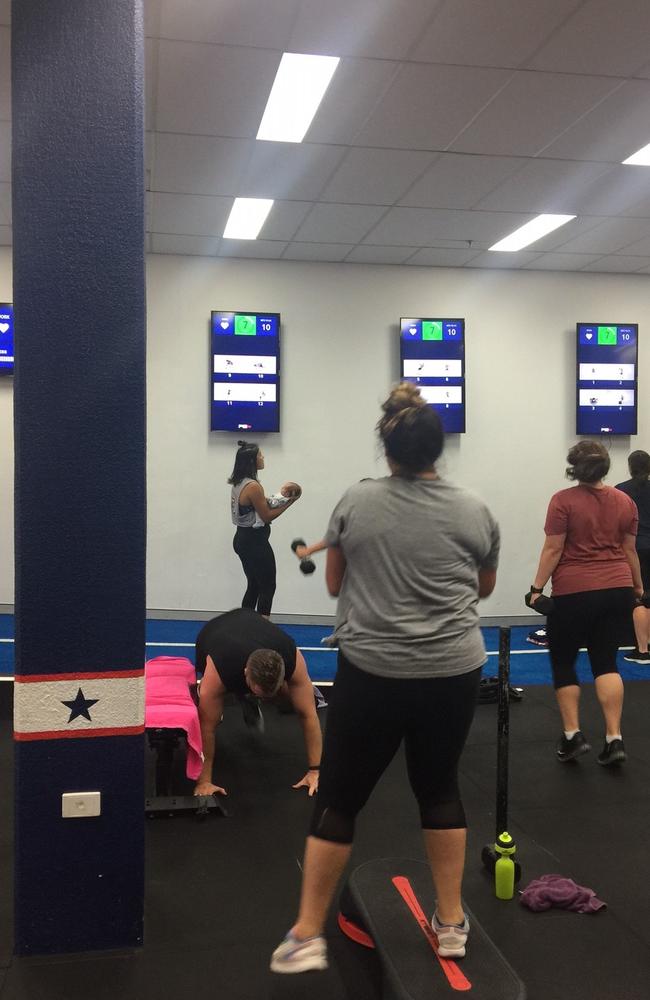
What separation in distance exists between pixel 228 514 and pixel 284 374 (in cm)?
Answer: 128

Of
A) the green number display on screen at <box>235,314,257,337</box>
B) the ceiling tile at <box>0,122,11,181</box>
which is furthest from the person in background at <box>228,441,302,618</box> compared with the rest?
the ceiling tile at <box>0,122,11,181</box>

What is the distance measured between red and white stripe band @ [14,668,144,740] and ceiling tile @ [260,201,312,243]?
13.7 feet

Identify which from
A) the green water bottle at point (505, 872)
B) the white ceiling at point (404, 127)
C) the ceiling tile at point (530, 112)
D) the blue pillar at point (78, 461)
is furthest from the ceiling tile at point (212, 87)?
the green water bottle at point (505, 872)

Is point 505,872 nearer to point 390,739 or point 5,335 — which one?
point 390,739

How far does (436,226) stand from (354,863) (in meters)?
4.64

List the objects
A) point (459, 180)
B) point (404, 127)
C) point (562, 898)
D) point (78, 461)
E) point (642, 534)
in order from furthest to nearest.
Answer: point (642, 534), point (459, 180), point (404, 127), point (562, 898), point (78, 461)

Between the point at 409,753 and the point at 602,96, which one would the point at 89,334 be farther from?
the point at 602,96

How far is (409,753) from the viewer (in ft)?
6.52

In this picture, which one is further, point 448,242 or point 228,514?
point 228,514

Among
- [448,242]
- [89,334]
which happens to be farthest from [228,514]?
[89,334]

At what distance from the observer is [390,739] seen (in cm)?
192

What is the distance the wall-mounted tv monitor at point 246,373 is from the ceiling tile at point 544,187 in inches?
81.1

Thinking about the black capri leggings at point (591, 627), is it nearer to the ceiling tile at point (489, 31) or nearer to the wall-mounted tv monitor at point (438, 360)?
the ceiling tile at point (489, 31)

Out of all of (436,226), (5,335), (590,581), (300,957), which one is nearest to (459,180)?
(436,226)
